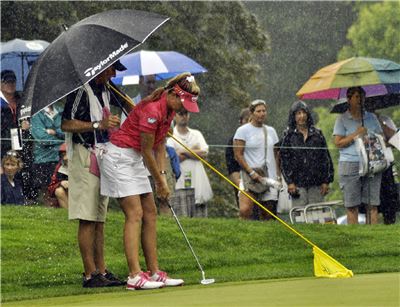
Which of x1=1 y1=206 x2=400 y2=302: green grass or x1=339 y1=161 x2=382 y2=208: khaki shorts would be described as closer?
x1=1 y1=206 x2=400 y2=302: green grass

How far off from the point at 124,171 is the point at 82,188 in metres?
0.58

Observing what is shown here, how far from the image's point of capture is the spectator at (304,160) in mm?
17219

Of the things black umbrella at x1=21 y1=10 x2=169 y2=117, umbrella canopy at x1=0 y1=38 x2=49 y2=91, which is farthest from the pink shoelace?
umbrella canopy at x1=0 y1=38 x2=49 y2=91

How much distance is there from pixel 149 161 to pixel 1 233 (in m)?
3.87

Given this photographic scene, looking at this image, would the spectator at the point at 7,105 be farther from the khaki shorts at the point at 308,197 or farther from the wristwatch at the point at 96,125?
the wristwatch at the point at 96,125

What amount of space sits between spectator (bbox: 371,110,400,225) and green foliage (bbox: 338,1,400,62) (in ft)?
57.8

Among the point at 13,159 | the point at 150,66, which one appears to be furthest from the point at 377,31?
the point at 13,159

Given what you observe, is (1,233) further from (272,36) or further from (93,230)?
(272,36)

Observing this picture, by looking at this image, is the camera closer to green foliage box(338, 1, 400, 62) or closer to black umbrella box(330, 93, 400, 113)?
black umbrella box(330, 93, 400, 113)

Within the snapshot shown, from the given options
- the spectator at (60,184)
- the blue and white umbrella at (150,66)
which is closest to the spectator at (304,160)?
the blue and white umbrella at (150,66)

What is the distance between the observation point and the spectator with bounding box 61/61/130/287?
39.6 feet

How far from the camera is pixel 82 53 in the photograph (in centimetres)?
1187

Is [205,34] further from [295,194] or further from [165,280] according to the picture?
[165,280]

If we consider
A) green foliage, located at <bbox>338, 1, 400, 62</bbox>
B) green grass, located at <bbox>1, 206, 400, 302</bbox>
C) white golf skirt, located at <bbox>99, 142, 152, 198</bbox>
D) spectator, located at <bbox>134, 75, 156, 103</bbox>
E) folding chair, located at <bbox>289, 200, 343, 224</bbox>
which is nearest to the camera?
white golf skirt, located at <bbox>99, 142, 152, 198</bbox>
